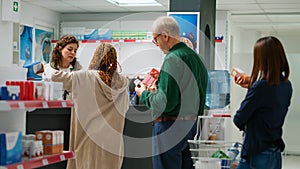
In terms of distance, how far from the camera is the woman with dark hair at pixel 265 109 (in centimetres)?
320

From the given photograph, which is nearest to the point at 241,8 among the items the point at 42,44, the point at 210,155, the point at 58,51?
the point at 42,44

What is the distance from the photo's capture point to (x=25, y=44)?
9.02 m

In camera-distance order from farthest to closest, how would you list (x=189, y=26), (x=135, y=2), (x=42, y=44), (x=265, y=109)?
(x=42, y=44) < (x=135, y=2) < (x=189, y=26) < (x=265, y=109)

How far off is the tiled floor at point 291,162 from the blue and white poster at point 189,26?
423cm

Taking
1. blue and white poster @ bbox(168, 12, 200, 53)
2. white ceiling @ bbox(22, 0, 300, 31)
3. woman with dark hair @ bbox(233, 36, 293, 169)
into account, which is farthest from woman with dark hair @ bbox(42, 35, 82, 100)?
white ceiling @ bbox(22, 0, 300, 31)

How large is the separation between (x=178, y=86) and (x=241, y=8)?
609 cm

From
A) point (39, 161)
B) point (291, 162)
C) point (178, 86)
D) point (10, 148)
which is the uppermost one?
point (178, 86)

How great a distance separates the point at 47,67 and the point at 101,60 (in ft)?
1.74

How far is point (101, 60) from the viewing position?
4.49 m

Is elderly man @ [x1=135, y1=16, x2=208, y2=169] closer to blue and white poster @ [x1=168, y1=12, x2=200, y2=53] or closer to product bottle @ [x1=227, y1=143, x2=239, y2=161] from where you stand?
product bottle @ [x1=227, y1=143, x2=239, y2=161]

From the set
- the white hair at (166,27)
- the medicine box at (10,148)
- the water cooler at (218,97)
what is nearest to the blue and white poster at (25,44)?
Result: the water cooler at (218,97)

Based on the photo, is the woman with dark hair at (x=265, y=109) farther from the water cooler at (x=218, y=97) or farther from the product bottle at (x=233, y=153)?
the water cooler at (x=218, y=97)

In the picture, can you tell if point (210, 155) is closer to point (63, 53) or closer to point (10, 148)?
point (63, 53)

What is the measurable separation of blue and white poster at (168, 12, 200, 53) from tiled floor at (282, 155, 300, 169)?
423 cm
